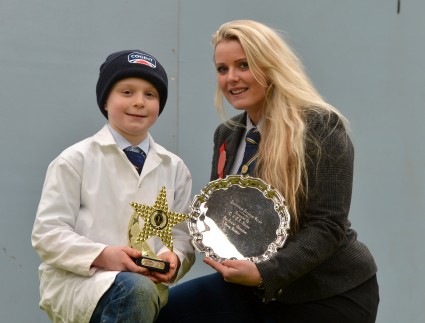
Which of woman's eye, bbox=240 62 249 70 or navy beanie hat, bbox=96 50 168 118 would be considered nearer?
navy beanie hat, bbox=96 50 168 118

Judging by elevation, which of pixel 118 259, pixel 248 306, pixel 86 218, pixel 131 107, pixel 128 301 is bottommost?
pixel 248 306

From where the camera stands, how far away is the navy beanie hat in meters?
2.65

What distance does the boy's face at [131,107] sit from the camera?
2643 millimetres

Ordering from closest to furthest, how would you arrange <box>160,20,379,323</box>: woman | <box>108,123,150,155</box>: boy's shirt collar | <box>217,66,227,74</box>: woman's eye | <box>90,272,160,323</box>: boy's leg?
<box>90,272,160,323</box>: boy's leg → <box>160,20,379,323</box>: woman → <box>108,123,150,155</box>: boy's shirt collar → <box>217,66,227,74</box>: woman's eye

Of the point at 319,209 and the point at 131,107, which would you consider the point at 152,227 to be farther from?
the point at 319,209

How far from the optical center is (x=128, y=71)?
2639 mm

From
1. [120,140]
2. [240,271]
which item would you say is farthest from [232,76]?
[240,271]

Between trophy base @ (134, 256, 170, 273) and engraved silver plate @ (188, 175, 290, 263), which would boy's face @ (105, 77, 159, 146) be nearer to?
engraved silver plate @ (188, 175, 290, 263)

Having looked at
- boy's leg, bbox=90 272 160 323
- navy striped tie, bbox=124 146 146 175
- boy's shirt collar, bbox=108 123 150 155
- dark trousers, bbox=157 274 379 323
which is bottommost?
dark trousers, bbox=157 274 379 323

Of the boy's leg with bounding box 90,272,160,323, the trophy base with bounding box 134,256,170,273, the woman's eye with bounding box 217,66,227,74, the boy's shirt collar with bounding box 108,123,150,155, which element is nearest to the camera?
the boy's leg with bounding box 90,272,160,323

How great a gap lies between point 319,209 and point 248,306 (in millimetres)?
445

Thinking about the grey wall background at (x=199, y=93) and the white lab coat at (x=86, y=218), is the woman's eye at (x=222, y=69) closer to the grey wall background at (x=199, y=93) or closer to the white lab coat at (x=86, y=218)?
the white lab coat at (x=86, y=218)

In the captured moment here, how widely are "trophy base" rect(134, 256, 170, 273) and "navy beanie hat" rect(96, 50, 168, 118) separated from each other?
0.56 m

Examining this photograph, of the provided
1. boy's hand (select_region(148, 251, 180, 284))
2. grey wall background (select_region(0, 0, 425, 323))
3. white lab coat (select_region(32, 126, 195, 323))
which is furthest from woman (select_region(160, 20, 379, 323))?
grey wall background (select_region(0, 0, 425, 323))
